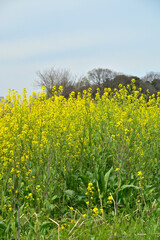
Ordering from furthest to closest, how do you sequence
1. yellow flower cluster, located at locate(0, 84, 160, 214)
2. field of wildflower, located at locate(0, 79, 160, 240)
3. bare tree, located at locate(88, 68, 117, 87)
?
bare tree, located at locate(88, 68, 117, 87) < yellow flower cluster, located at locate(0, 84, 160, 214) < field of wildflower, located at locate(0, 79, 160, 240)

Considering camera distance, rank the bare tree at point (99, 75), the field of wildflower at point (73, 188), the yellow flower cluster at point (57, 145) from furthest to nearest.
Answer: the bare tree at point (99, 75) < the yellow flower cluster at point (57, 145) < the field of wildflower at point (73, 188)

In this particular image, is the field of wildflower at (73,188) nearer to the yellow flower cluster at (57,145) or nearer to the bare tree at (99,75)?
the yellow flower cluster at (57,145)

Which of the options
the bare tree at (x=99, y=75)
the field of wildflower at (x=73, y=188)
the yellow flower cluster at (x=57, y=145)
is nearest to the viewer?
the field of wildflower at (x=73, y=188)

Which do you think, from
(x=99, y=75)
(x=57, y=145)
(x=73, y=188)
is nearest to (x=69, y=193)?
(x=73, y=188)

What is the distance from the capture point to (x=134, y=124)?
4.64 meters

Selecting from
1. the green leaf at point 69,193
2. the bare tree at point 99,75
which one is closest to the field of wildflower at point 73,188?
the green leaf at point 69,193

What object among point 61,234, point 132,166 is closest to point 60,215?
point 61,234

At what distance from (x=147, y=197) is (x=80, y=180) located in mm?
1069

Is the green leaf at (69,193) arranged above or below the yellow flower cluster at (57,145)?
below

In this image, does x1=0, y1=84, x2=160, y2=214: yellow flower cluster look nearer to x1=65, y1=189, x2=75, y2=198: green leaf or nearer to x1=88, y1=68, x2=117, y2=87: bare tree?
x1=65, y1=189, x2=75, y2=198: green leaf

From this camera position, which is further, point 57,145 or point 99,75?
point 99,75

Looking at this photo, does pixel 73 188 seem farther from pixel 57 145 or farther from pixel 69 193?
pixel 57 145

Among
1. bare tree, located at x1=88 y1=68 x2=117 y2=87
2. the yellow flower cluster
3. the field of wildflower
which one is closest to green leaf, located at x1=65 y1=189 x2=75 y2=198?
the field of wildflower

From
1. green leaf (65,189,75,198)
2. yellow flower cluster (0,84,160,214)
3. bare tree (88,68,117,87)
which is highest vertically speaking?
bare tree (88,68,117,87)
